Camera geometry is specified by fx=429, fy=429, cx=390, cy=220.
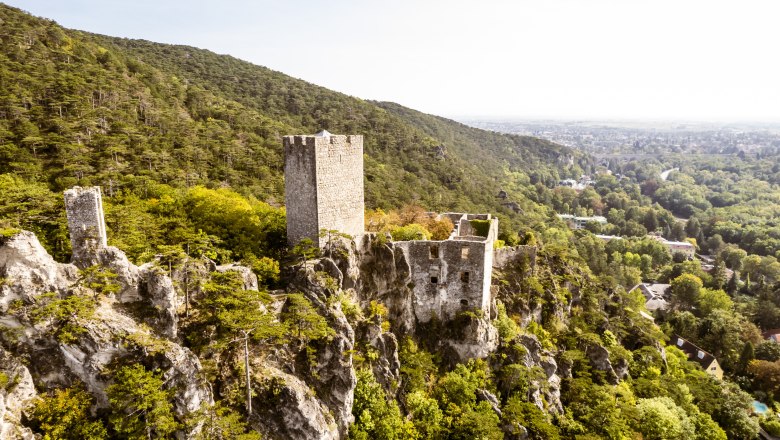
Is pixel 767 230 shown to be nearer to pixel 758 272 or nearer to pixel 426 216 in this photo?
pixel 758 272

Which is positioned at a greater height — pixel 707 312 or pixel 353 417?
pixel 353 417

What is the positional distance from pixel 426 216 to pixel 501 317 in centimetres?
941

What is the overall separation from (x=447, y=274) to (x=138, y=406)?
54.1 ft

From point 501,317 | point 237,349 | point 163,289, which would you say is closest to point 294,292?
point 237,349

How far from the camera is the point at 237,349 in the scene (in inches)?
712

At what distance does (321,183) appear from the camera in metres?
22.3

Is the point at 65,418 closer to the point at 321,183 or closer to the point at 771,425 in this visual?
the point at 321,183

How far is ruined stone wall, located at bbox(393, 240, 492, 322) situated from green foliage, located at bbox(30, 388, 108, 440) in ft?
51.6

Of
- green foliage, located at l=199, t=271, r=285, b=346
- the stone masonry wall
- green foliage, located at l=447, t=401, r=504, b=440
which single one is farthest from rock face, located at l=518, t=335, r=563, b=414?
green foliage, located at l=199, t=271, r=285, b=346

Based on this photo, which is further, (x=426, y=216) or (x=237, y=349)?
(x=426, y=216)

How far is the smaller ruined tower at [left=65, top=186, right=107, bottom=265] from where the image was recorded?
17016 millimetres

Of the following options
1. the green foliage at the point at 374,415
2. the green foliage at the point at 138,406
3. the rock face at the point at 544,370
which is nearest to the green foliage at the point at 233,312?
the green foliage at the point at 138,406

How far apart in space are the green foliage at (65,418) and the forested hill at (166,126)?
19554 millimetres

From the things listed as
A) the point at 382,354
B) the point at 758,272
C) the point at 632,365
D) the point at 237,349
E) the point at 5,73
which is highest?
the point at 5,73
